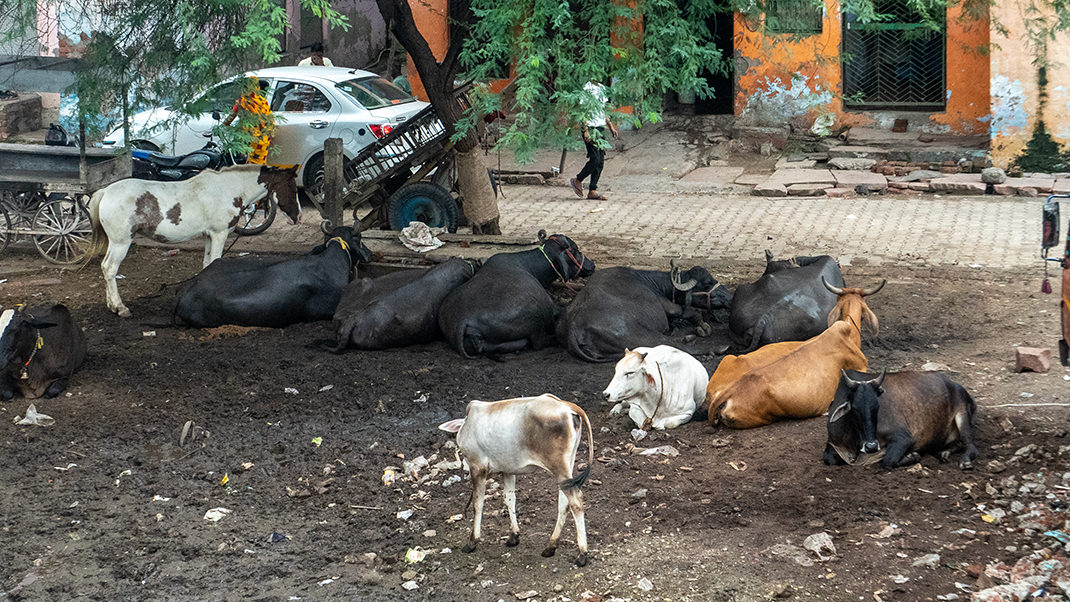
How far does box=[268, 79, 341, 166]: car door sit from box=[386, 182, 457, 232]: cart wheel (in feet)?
10.0

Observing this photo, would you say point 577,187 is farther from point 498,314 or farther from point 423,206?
point 498,314

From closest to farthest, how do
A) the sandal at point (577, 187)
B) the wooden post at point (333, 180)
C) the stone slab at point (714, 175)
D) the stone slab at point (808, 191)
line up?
the wooden post at point (333, 180) → the stone slab at point (808, 191) → the sandal at point (577, 187) → the stone slab at point (714, 175)

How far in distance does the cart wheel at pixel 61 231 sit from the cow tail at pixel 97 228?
1.60 m

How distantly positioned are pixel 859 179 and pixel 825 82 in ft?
8.85

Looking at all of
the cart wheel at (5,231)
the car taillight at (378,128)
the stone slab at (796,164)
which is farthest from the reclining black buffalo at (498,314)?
the stone slab at (796,164)

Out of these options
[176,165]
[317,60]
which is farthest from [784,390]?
[317,60]

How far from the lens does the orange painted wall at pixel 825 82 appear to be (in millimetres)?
17516

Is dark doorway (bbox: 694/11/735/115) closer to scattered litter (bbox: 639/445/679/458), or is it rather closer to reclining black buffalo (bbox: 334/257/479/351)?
reclining black buffalo (bbox: 334/257/479/351)

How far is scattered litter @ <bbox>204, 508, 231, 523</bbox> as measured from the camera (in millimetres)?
6801

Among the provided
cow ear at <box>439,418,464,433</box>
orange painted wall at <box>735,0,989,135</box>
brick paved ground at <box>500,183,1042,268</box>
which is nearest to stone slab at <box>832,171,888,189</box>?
brick paved ground at <box>500,183,1042,268</box>

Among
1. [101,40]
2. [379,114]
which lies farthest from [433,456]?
[379,114]

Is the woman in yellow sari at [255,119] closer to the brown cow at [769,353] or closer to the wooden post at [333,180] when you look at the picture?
the wooden post at [333,180]

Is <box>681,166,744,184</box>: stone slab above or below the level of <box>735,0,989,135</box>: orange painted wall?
below

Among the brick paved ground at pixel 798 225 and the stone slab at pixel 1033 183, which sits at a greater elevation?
the stone slab at pixel 1033 183
